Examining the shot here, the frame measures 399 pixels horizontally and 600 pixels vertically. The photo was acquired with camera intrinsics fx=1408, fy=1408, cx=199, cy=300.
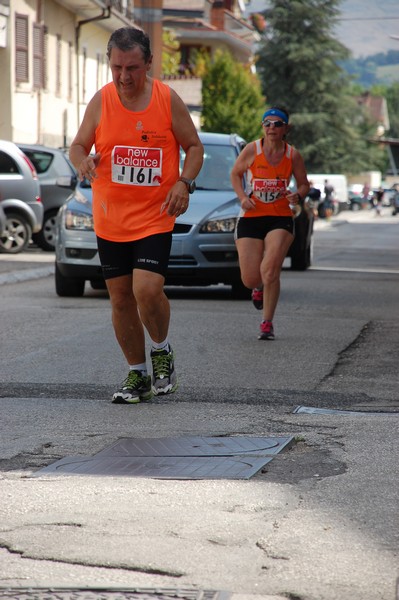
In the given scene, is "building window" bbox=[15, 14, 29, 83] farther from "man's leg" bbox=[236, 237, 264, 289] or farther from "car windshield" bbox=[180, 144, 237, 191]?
"man's leg" bbox=[236, 237, 264, 289]

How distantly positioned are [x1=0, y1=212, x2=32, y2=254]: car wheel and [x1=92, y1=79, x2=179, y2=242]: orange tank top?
1521 centimetres

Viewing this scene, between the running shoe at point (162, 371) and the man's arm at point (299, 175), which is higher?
the man's arm at point (299, 175)

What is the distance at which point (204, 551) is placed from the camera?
4.14 m

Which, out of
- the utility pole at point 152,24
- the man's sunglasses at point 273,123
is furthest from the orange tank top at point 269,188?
the utility pole at point 152,24

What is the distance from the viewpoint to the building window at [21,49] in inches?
1436

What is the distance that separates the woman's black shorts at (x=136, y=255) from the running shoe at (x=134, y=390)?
1.80 feet

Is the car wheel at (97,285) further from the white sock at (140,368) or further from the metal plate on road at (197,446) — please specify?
the metal plate on road at (197,446)

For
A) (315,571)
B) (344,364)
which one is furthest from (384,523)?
(344,364)

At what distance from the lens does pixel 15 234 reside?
22531 mm

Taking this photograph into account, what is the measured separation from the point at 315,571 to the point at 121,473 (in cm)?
152

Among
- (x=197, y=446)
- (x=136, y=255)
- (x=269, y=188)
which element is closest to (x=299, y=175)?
(x=269, y=188)

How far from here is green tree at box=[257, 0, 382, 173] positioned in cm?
9412

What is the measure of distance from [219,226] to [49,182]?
10.7 metres

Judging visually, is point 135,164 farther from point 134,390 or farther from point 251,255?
point 251,255
